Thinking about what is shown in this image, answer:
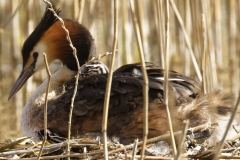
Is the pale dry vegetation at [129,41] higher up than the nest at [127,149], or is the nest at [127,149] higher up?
the pale dry vegetation at [129,41]

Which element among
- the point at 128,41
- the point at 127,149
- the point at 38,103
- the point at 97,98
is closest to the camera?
the point at 127,149

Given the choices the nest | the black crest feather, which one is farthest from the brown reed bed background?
the nest

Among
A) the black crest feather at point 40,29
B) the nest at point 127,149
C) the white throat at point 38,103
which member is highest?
the black crest feather at point 40,29

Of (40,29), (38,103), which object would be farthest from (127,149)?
(40,29)

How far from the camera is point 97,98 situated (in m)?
4.87

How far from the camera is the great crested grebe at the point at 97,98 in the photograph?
15.5 ft

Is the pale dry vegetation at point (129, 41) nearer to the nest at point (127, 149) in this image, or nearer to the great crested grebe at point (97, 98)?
the great crested grebe at point (97, 98)

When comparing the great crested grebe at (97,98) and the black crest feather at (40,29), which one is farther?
the black crest feather at (40,29)

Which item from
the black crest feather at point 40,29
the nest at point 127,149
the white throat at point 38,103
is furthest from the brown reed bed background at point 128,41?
the nest at point 127,149

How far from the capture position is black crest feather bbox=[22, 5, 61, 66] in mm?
5449

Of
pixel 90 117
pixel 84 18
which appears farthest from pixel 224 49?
pixel 90 117

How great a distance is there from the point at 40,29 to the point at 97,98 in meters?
1.11

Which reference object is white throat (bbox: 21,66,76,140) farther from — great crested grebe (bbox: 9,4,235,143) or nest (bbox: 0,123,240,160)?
nest (bbox: 0,123,240,160)

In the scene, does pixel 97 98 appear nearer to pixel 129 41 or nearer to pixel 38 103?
pixel 38 103
